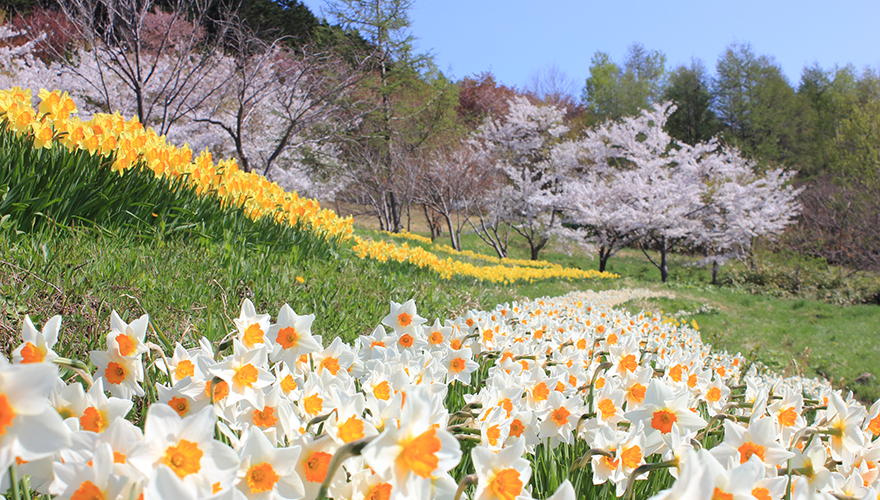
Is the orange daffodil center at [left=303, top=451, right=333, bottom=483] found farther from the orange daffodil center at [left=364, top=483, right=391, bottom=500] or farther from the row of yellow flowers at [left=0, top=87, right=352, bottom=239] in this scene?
the row of yellow flowers at [left=0, top=87, right=352, bottom=239]

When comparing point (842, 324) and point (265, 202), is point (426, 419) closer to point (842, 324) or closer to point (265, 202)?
point (265, 202)

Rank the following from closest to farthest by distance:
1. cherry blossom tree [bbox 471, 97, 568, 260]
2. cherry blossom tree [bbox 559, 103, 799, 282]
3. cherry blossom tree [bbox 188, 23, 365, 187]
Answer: cherry blossom tree [bbox 188, 23, 365, 187], cherry blossom tree [bbox 559, 103, 799, 282], cherry blossom tree [bbox 471, 97, 568, 260]

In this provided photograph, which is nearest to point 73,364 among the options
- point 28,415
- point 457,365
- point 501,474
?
point 28,415

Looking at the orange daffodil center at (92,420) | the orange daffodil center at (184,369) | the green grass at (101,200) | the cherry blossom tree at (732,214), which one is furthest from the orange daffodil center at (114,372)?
the cherry blossom tree at (732,214)

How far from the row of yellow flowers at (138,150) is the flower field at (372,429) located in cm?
206

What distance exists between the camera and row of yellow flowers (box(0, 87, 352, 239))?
3062 mm

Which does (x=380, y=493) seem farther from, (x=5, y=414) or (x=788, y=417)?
(x=788, y=417)

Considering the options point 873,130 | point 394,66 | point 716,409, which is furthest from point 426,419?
point 873,130

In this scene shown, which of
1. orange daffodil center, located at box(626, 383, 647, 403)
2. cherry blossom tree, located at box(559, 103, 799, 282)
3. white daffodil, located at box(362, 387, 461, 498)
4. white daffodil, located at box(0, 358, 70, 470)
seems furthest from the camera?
cherry blossom tree, located at box(559, 103, 799, 282)

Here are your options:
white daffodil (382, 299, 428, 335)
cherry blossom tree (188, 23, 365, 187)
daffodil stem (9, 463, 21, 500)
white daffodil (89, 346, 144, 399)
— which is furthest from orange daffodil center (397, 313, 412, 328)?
cherry blossom tree (188, 23, 365, 187)

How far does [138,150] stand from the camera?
3.54 metres

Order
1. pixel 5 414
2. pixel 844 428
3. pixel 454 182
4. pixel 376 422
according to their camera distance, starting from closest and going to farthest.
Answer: pixel 5 414 < pixel 376 422 < pixel 844 428 < pixel 454 182

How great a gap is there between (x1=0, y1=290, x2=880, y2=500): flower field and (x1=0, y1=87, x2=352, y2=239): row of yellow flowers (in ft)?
6.76

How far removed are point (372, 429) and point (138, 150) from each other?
3622 millimetres
